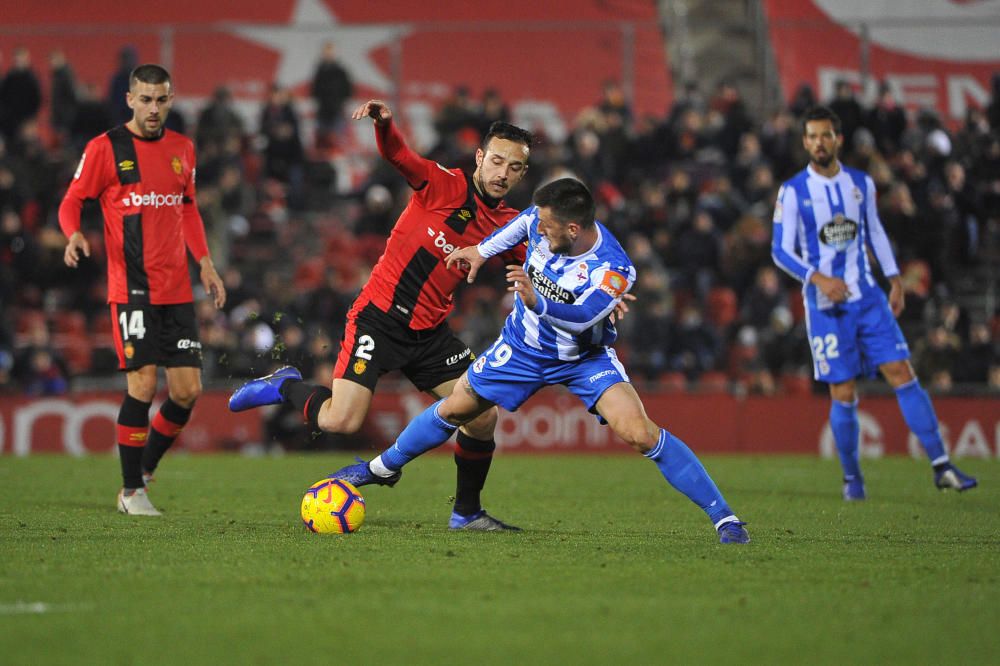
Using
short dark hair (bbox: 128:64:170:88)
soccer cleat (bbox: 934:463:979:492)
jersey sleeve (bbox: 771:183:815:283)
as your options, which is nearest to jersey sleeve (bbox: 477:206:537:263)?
short dark hair (bbox: 128:64:170:88)

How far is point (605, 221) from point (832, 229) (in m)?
8.89

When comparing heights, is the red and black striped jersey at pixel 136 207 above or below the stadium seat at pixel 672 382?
above

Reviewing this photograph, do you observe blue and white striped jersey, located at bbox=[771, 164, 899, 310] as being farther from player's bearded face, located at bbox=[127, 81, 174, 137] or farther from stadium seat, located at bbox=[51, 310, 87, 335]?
stadium seat, located at bbox=[51, 310, 87, 335]

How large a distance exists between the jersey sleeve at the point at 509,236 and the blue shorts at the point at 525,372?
Answer: 508mm

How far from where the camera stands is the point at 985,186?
1895 cm

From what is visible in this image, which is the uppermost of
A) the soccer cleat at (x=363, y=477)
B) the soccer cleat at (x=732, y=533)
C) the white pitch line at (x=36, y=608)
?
the soccer cleat at (x=363, y=477)

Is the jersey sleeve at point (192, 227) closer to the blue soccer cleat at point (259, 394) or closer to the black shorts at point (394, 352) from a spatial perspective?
the blue soccer cleat at point (259, 394)

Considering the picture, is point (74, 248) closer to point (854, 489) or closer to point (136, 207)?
point (136, 207)

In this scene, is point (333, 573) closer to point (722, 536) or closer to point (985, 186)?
point (722, 536)

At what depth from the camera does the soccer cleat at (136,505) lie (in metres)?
9.05

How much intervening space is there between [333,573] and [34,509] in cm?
391

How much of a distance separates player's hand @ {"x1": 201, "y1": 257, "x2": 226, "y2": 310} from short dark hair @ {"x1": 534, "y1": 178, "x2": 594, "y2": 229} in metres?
3.12

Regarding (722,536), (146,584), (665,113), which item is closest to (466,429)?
(722,536)

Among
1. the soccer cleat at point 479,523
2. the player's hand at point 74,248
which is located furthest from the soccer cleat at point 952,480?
the player's hand at point 74,248
